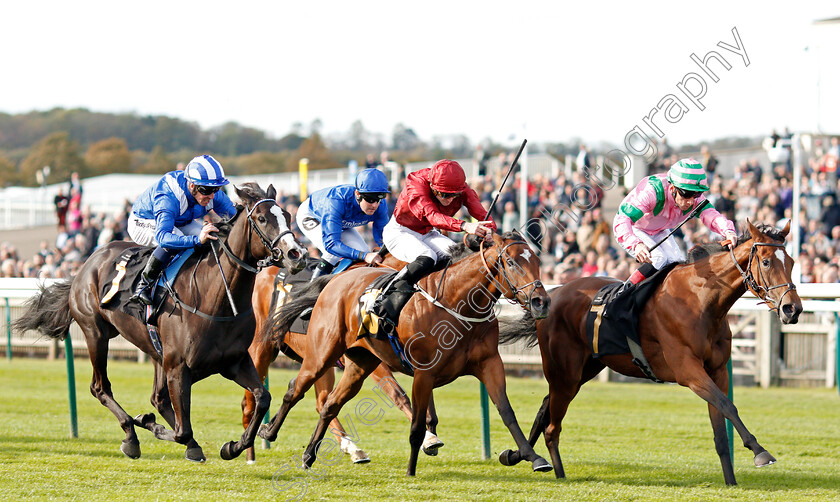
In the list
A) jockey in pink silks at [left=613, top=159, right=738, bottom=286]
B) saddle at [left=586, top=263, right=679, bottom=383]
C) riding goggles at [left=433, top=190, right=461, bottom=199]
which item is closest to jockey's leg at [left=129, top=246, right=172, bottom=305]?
riding goggles at [left=433, top=190, right=461, bottom=199]

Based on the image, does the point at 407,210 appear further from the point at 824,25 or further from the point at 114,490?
the point at 824,25

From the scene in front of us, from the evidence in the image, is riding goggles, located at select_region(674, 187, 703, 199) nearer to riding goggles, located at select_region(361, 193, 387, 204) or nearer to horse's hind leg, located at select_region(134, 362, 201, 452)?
riding goggles, located at select_region(361, 193, 387, 204)

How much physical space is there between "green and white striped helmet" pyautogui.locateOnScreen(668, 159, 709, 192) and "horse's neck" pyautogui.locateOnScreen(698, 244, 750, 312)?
0.48 m

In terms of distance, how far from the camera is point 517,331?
6938 millimetres

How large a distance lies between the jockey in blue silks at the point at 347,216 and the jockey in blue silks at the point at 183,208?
94 cm

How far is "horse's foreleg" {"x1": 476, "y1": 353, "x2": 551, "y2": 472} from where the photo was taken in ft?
17.6

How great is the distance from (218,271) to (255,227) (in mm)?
473

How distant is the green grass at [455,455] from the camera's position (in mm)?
5551

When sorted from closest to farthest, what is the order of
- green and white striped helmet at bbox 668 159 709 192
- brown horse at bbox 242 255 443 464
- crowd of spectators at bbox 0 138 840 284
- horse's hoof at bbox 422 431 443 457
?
green and white striped helmet at bbox 668 159 709 192 → horse's hoof at bbox 422 431 443 457 → brown horse at bbox 242 255 443 464 → crowd of spectators at bbox 0 138 840 284

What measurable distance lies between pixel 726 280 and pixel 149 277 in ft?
11.5

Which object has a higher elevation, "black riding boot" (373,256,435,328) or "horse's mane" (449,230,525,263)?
"horse's mane" (449,230,525,263)

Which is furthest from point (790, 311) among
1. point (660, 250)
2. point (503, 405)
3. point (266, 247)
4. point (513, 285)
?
point (266, 247)

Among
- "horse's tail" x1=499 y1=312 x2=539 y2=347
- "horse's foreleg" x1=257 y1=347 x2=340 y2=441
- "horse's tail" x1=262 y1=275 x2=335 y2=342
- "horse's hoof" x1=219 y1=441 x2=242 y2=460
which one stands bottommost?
"horse's hoof" x1=219 y1=441 x2=242 y2=460

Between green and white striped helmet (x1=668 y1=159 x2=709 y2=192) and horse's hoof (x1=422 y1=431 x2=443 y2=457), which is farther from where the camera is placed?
horse's hoof (x1=422 y1=431 x2=443 y2=457)
